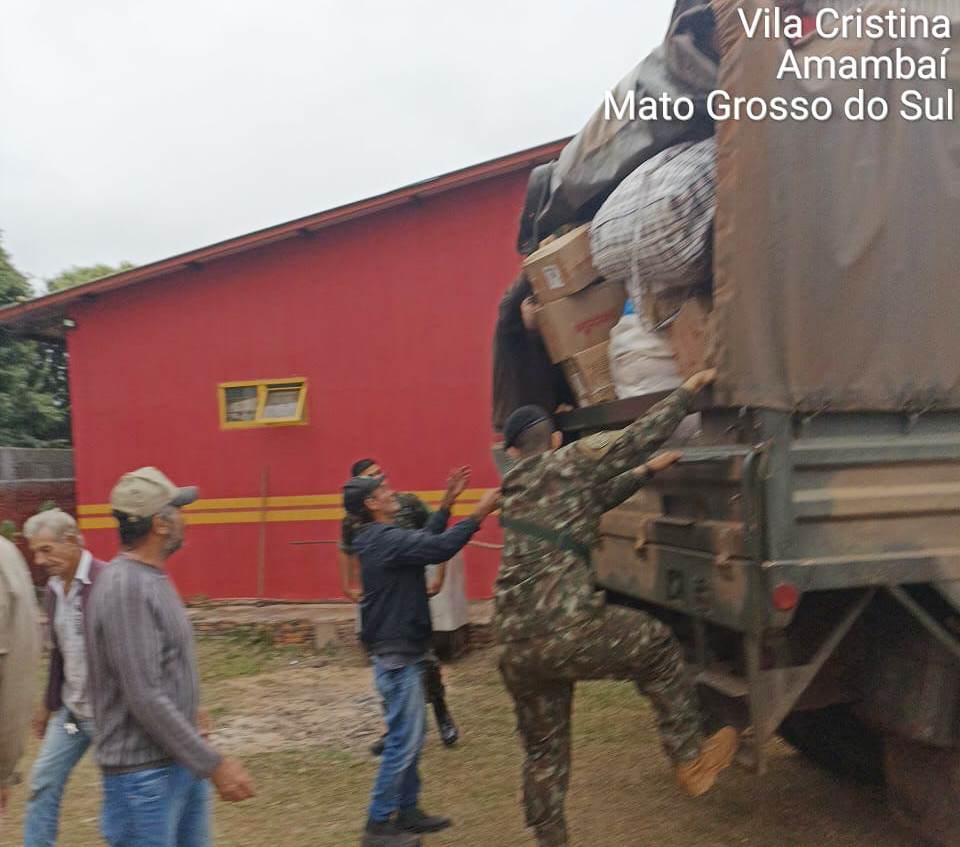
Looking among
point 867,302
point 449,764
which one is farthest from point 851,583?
point 449,764

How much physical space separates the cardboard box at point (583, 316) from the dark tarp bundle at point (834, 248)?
1.01 m

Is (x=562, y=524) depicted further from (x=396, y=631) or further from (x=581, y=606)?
(x=396, y=631)

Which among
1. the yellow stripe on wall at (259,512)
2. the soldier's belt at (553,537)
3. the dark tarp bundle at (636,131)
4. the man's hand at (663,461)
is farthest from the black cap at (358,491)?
the yellow stripe on wall at (259,512)

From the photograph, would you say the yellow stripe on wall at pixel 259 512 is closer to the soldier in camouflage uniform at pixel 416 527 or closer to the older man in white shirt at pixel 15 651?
the soldier in camouflage uniform at pixel 416 527

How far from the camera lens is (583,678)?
324 centimetres

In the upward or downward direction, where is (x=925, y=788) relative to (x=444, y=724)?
upward

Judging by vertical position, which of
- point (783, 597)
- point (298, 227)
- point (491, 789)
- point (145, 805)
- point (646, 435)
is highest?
point (298, 227)

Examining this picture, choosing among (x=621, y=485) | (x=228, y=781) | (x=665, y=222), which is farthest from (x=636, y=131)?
(x=228, y=781)

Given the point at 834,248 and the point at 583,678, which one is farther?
the point at 583,678

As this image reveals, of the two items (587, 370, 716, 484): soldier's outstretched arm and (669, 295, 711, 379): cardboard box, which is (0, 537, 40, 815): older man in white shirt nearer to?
(587, 370, 716, 484): soldier's outstretched arm

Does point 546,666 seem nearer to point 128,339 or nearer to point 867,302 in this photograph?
point 867,302

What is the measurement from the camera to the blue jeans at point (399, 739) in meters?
3.86

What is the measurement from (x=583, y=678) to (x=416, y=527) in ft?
5.90

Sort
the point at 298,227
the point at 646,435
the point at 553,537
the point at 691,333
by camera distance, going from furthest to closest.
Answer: the point at 298,227 < the point at 691,333 < the point at 553,537 < the point at 646,435
